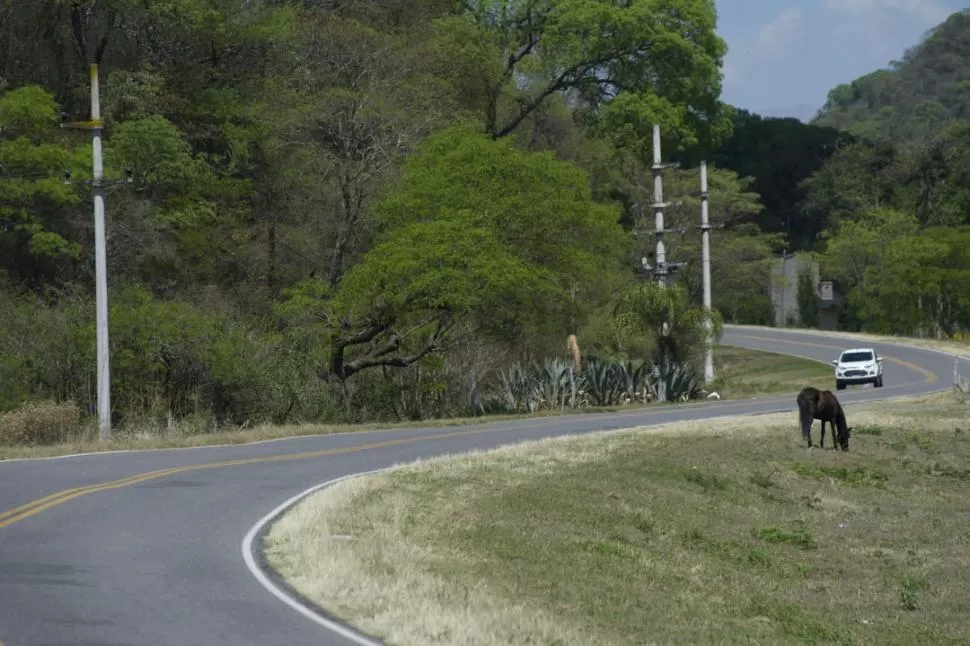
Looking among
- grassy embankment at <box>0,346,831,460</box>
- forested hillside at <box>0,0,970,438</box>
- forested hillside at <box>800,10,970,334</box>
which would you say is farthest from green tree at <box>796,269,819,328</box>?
grassy embankment at <box>0,346,831,460</box>

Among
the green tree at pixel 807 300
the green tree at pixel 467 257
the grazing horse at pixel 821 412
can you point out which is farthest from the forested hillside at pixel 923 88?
the grazing horse at pixel 821 412

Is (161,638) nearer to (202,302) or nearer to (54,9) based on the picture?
(202,302)

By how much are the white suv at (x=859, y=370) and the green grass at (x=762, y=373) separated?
5.28ft

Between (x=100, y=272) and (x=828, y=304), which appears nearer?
(x=100, y=272)

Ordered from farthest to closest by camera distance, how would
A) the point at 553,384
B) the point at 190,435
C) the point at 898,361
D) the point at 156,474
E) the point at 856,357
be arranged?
1. the point at 898,361
2. the point at 856,357
3. the point at 553,384
4. the point at 190,435
5. the point at 156,474

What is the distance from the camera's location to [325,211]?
156ft

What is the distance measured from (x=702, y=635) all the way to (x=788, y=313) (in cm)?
9346

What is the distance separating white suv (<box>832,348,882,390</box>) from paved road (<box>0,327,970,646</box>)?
1160 inches

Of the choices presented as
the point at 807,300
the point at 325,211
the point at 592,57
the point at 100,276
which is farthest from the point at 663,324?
the point at 807,300

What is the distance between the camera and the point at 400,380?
4241 centimetres

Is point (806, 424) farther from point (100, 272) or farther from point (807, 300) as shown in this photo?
point (807, 300)

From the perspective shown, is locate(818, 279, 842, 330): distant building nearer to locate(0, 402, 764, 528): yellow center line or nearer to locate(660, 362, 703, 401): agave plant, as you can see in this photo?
locate(660, 362, 703, 401): agave plant

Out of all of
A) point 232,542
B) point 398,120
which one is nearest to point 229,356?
point 398,120

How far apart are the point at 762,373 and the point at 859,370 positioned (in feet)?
42.3
